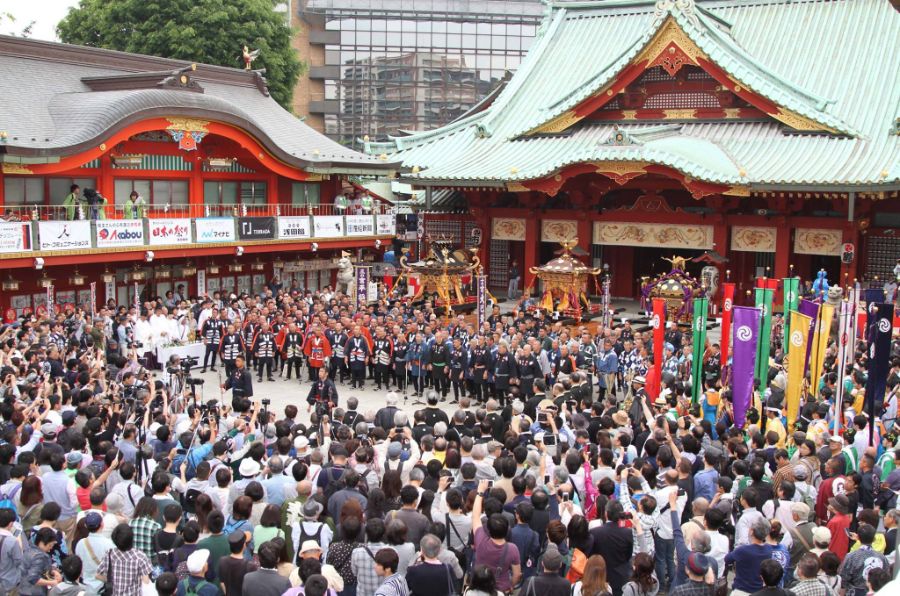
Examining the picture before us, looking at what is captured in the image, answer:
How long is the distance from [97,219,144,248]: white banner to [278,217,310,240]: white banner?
5.40 metres

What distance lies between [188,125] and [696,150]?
15575 mm

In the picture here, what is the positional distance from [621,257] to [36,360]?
73.8ft

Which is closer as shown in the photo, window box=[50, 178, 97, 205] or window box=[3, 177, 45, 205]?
window box=[3, 177, 45, 205]

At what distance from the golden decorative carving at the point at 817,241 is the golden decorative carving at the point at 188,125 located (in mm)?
18626

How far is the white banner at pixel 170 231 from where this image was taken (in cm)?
2561

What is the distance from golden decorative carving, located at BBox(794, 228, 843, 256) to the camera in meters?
27.4

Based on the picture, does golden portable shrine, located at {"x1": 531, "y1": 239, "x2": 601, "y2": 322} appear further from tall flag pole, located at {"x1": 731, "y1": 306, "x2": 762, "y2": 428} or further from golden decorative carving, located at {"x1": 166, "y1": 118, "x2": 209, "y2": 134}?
tall flag pole, located at {"x1": 731, "y1": 306, "x2": 762, "y2": 428}

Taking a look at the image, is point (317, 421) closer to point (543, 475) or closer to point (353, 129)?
point (543, 475)

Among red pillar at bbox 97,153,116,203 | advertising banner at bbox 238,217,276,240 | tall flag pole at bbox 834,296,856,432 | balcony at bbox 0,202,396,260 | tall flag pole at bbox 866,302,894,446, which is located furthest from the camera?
advertising banner at bbox 238,217,276,240

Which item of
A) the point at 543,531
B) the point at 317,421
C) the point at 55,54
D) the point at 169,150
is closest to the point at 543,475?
the point at 543,531

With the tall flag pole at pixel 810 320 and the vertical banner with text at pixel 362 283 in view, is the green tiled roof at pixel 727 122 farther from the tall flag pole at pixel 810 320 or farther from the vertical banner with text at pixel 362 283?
the tall flag pole at pixel 810 320

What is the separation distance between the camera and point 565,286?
27047 mm

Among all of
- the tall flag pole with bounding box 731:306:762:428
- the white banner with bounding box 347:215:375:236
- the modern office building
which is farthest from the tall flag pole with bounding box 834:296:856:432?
the modern office building

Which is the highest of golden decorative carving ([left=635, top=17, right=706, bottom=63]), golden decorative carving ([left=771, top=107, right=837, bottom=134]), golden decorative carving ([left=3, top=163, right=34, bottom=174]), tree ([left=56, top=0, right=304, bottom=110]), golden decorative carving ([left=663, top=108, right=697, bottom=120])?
tree ([left=56, top=0, right=304, bottom=110])
